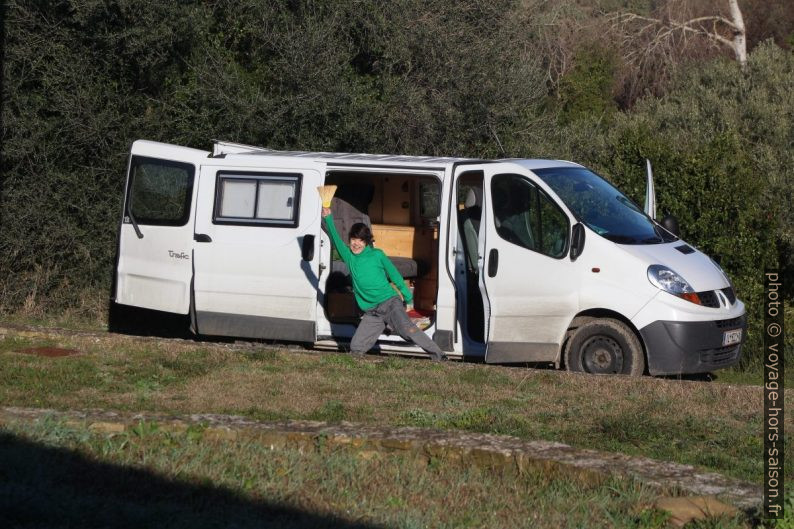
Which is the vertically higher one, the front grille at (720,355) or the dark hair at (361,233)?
the dark hair at (361,233)

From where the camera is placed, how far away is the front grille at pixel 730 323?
10242mm

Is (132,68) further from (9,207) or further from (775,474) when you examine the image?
(775,474)

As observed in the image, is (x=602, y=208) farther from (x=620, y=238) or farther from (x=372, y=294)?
(x=372, y=294)

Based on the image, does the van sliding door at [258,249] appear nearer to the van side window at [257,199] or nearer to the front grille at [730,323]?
the van side window at [257,199]

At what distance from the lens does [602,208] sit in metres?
10.9

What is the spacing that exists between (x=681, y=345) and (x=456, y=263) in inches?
85.7

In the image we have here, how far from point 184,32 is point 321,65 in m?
1.96

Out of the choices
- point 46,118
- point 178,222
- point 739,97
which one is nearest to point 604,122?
point 739,97

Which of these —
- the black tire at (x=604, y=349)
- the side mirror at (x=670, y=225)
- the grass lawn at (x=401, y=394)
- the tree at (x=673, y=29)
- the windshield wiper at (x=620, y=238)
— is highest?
the tree at (x=673, y=29)

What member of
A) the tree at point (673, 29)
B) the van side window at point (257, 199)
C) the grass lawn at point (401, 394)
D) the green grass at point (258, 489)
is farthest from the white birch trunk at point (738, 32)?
the green grass at point (258, 489)

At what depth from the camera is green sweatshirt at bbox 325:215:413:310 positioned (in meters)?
10.5

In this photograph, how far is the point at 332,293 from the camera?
1144 cm

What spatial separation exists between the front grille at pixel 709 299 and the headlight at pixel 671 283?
0.21 feet

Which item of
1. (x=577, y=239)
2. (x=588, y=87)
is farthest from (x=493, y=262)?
(x=588, y=87)
